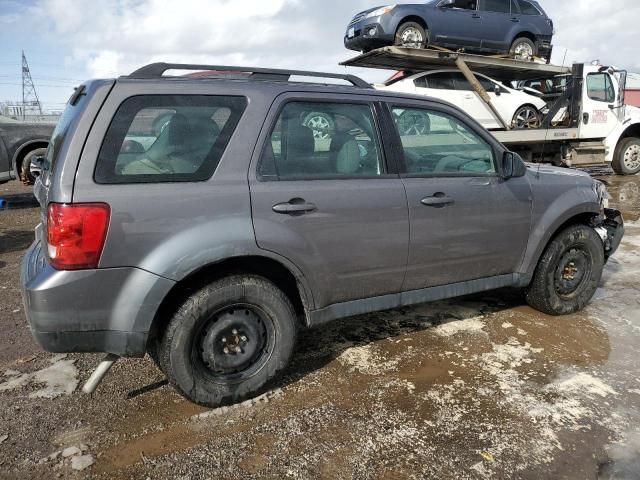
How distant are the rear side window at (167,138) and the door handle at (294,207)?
41 cm

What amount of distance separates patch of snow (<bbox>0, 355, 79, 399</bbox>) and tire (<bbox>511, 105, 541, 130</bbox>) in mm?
9236

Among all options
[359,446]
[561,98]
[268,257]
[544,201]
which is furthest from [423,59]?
[359,446]

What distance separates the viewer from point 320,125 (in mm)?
3045

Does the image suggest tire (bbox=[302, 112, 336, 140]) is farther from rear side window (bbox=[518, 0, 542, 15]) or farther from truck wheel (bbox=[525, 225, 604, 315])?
rear side window (bbox=[518, 0, 542, 15])

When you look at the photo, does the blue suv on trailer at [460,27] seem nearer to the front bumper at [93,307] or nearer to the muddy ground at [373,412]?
the muddy ground at [373,412]

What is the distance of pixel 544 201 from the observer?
376 cm

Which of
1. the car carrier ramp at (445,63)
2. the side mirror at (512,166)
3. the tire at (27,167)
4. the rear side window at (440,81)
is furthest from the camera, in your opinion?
the rear side window at (440,81)

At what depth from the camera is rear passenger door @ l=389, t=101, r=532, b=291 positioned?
3254 millimetres

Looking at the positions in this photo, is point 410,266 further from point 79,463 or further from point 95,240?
point 79,463

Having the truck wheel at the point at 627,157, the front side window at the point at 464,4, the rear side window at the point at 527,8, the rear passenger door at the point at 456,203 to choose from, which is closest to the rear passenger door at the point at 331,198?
the rear passenger door at the point at 456,203

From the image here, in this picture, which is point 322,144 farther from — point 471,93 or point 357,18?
point 357,18

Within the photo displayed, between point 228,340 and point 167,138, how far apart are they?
3.77 feet

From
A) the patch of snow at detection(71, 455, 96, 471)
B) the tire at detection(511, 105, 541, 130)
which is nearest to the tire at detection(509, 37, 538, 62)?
the tire at detection(511, 105, 541, 130)

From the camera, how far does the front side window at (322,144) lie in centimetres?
284
